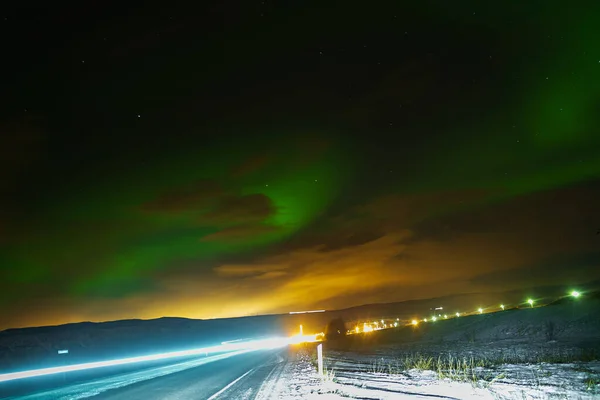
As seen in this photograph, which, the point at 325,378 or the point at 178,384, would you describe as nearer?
the point at 325,378

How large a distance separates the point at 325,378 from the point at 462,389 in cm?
777

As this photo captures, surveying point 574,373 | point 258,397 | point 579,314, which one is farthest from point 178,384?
point 579,314

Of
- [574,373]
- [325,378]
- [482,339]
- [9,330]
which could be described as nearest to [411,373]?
[325,378]

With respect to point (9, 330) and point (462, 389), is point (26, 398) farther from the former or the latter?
point (9, 330)

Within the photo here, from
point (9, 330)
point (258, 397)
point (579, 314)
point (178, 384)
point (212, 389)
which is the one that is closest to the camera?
point (258, 397)

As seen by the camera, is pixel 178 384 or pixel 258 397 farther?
pixel 178 384

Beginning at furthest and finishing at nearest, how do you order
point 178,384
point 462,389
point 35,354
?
point 35,354, point 178,384, point 462,389

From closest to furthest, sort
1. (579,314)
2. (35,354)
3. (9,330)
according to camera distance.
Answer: (579,314) < (35,354) < (9,330)

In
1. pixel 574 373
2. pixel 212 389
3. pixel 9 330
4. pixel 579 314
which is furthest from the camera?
pixel 9 330

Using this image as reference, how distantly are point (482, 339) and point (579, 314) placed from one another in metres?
9.23

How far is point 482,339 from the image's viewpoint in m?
46.8

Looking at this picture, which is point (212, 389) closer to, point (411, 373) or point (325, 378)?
point (325, 378)

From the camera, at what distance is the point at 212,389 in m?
20.4

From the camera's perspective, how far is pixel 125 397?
19.2 m
